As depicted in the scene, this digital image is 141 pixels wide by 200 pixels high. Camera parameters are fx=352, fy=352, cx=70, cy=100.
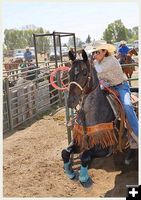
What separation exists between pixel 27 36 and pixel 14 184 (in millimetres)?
55965

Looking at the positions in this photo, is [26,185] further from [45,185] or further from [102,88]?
[102,88]

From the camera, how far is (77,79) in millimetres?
4145

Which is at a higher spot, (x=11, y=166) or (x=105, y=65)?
(x=105, y=65)

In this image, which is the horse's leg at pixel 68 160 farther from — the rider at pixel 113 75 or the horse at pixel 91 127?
the rider at pixel 113 75

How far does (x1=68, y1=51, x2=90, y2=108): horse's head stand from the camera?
13.4ft

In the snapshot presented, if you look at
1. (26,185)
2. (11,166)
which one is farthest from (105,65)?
(11,166)

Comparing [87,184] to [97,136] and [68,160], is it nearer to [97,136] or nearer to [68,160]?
[68,160]

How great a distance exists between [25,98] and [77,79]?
14.6 ft

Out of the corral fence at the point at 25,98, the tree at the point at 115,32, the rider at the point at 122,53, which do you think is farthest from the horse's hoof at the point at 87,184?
the tree at the point at 115,32

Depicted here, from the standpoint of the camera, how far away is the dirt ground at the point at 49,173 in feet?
15.0

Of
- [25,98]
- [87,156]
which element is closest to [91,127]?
[87,156]

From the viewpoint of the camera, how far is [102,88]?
14.5 feet

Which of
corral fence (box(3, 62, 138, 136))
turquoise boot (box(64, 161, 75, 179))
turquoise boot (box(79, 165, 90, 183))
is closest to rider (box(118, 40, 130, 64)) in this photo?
corral fence (box(3, 62, 138, 136))

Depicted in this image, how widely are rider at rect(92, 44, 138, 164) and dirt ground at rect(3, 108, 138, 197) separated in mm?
643
